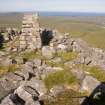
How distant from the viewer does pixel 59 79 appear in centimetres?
6078

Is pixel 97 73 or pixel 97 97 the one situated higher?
pixel 97 73

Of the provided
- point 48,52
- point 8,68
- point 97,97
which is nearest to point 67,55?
point 48,52

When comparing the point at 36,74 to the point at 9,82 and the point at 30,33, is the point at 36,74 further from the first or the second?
the point at 30,33

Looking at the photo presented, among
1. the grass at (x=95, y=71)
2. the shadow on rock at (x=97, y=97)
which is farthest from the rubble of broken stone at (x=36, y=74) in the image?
the grass at (x=95, y=71)

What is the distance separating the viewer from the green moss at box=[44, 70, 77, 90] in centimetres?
5924

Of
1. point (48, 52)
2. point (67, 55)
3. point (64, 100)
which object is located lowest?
point (64, 100)

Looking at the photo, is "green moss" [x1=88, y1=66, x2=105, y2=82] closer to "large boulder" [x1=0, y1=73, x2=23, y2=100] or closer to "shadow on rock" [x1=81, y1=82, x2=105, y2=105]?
"shadow on rock" [x1=81, y1=82, x2=105, y2=105]

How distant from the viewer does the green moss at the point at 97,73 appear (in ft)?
212

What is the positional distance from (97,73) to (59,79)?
12149mm

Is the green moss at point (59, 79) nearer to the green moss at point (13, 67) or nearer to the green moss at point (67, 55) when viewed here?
the green moss at point (13, 67)

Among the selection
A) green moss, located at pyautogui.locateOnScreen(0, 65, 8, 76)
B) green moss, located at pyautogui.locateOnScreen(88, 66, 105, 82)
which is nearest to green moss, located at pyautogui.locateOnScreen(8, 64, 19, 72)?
green moss, located at pyautogui.locateOnScreen(0, 65, 8, 76)

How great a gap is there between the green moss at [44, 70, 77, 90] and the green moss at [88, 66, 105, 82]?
23.8 feet

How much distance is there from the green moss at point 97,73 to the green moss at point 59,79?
7245mm

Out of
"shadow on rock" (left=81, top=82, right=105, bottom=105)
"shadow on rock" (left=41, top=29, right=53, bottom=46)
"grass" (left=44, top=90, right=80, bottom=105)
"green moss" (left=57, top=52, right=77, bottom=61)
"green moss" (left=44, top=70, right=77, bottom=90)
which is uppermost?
"shadow on rock" (left=41, top=29, right=53, bottom=46)
